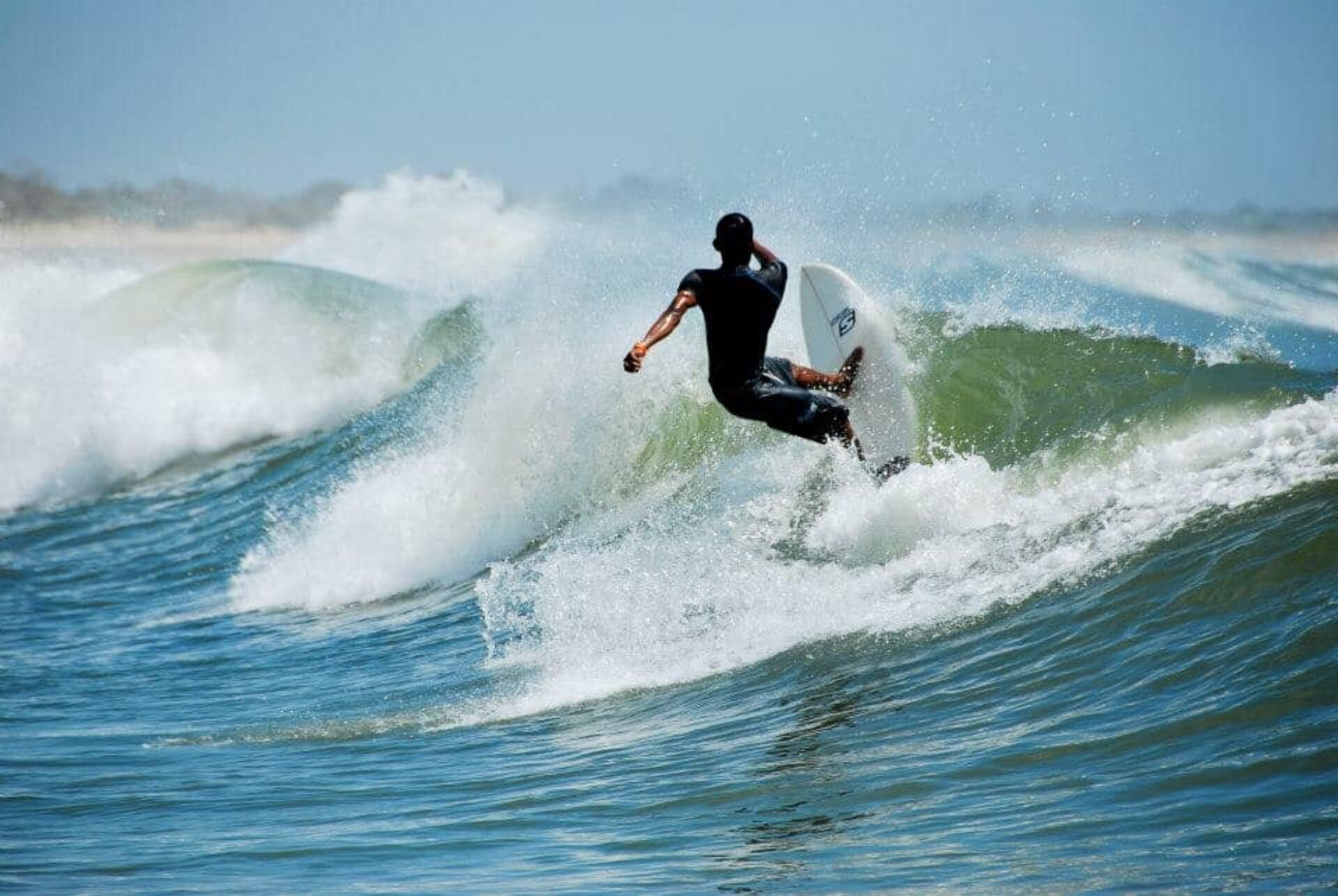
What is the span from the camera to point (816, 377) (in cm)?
866

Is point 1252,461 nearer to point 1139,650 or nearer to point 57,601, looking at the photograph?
point 1139,650

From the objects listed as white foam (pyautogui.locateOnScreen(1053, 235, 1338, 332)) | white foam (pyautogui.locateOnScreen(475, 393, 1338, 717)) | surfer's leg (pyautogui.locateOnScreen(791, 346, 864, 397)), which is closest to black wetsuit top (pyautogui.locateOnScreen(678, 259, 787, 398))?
surfer's leg (pyautogui.locateOnScreen(791, 346, 864, 397))

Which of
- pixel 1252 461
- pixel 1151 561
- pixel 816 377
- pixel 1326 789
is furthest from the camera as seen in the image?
pixel 816 377

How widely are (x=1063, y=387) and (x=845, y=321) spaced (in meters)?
1.75

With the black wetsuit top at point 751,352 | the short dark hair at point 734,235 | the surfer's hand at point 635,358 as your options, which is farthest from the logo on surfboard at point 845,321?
the surfer's hand at point 635,358

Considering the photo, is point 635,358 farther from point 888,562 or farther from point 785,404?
point 888,562

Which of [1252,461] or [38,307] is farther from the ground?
[38,307]

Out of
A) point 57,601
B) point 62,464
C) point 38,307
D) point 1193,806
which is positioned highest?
point 38,307

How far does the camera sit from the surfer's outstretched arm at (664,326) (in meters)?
6.75

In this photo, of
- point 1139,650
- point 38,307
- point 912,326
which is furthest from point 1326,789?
point 38,307

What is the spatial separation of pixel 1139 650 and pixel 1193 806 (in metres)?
1.72

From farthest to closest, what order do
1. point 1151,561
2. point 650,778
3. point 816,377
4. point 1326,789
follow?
1. point 816,377
2. point 1151,561
3. point 650,778
4. point 1326,789

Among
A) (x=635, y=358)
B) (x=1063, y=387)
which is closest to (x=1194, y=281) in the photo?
(x=1063, y=387)

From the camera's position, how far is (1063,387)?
9.81 meters
